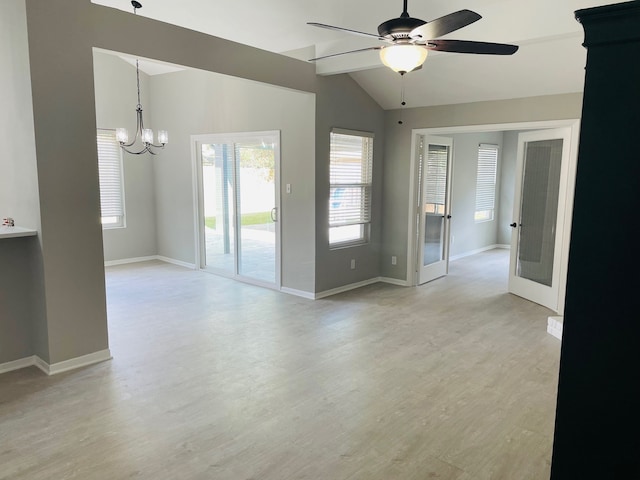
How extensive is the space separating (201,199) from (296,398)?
450 cm

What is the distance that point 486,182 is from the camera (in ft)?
29.2

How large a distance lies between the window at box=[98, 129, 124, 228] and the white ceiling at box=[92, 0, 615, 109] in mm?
2632

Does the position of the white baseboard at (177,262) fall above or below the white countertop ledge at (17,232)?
below

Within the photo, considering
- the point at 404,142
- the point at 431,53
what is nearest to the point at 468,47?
the point at 431,53

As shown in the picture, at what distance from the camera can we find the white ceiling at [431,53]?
3684mm

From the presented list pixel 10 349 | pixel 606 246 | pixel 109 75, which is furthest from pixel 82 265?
pixel 109 75

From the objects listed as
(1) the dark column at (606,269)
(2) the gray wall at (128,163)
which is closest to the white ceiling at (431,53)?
(2) the gray wall at (128,163)

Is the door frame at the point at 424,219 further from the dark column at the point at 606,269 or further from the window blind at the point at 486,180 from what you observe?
the dark column at the point at 606,269

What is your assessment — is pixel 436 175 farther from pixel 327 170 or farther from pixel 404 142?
pixel 327 170

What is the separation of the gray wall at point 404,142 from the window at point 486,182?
3001mm

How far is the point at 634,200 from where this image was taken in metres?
0.97

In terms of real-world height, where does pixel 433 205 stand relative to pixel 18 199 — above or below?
below

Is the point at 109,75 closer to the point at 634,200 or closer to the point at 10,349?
the point at 10,349

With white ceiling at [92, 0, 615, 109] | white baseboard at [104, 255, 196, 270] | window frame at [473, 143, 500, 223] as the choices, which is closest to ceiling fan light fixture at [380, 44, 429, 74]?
white ceiling at [92, 0, 615, 109]
